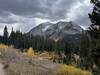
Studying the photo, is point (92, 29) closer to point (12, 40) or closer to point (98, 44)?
point (98, 44)

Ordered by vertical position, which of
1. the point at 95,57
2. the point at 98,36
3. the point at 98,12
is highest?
the point at 98,12

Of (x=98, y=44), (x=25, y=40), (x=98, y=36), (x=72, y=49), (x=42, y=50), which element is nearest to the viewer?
(x=98, y=44)

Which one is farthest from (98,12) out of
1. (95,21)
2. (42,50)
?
(42,50)

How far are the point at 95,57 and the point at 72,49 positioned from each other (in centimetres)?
10625

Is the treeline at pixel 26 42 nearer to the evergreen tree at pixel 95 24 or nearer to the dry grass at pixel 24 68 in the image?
the dry grass at pixel 24 68

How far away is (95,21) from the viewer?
30.9 metres

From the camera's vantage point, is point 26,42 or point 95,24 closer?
point 95,24

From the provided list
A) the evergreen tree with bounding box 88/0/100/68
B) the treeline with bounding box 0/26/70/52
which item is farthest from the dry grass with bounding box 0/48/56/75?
the treeline with bounding box 0/26/70/52

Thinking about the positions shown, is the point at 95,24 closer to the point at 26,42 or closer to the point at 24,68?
the point at 24,68

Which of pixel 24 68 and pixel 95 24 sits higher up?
pixel 95 24

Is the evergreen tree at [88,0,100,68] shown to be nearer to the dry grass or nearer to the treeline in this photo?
the dry grass

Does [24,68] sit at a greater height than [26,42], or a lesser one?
lesser

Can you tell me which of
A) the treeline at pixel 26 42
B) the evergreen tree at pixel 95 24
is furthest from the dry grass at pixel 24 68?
the treeline at pixel 26 42

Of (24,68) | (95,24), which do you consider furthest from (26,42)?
(95,24)
